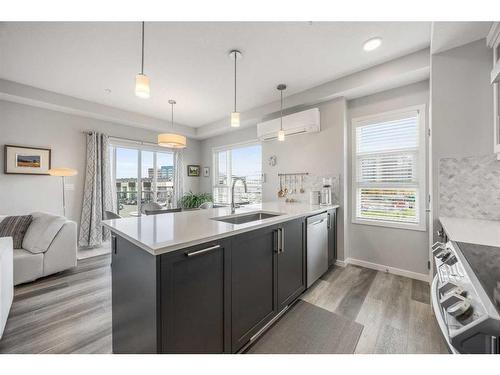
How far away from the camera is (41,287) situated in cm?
234

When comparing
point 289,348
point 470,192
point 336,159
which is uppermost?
point 336,159

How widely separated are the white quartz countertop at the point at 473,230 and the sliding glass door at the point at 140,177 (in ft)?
16.5

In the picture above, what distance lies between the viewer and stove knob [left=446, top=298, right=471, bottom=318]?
25.7 inches

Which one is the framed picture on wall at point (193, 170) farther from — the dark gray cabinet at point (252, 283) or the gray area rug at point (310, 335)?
the gray area rug at point (310, 335)

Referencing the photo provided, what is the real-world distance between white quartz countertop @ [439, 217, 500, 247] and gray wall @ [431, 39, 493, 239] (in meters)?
0.23

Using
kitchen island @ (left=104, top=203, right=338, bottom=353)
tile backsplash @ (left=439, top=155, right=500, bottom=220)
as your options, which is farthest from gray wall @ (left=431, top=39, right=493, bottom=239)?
kitchen island @ (left=104, top=203, right=338, bottom=353)

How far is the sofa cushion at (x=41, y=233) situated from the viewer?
8.14 ft

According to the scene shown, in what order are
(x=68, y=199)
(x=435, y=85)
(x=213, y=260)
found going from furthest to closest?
(x=68, y=199) < (x=435, y=85) < (x=213, y=260)

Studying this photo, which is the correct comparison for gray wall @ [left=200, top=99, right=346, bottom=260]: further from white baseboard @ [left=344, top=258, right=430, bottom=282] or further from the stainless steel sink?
the stainless steel sink

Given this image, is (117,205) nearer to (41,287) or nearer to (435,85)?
(41,287)

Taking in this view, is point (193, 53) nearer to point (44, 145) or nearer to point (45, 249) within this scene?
point (45, 249)
